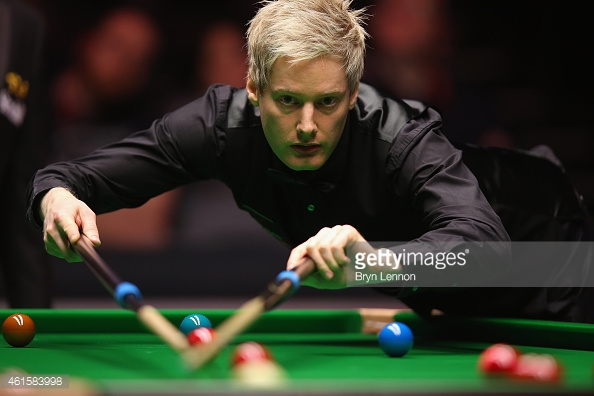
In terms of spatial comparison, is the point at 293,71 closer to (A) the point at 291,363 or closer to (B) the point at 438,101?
(A) the point at 291,363

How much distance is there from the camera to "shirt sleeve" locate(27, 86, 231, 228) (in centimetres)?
298

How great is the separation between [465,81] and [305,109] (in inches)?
165

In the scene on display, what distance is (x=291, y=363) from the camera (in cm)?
207

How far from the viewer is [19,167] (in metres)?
3.80

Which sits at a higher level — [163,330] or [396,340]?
[163,330]

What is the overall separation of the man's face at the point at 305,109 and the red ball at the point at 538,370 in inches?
41.5

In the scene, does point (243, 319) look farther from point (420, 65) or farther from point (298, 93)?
point (420, 65)

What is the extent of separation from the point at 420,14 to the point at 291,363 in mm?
4856

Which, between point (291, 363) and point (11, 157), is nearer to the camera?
point (291, 363)

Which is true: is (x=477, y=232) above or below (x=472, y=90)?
above

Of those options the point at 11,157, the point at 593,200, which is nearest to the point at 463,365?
the point at 11,157

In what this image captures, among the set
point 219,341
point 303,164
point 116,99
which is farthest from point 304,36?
point 116,99

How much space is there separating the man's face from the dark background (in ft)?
11.9

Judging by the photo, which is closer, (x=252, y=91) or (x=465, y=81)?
(x=252, y=91)
